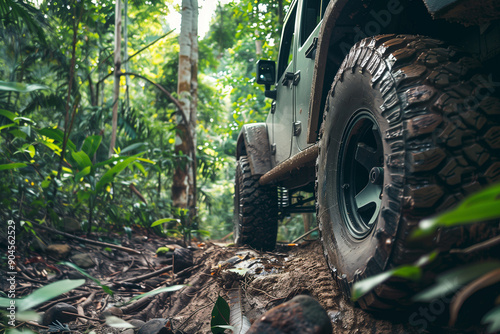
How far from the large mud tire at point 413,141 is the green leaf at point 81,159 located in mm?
2866

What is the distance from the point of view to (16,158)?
12.6 feet

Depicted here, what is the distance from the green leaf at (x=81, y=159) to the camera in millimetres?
3527

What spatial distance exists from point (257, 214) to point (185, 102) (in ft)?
10.4

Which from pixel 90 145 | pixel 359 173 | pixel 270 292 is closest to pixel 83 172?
pixel 90 145

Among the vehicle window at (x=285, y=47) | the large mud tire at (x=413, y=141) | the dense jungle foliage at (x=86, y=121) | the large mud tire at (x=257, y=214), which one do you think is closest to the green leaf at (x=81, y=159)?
the dense jungle foliage at (x=86, y=121)

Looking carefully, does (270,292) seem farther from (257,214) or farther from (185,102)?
(185,102)

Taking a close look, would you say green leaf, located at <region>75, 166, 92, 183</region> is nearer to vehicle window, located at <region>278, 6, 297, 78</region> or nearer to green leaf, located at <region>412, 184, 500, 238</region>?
vehicle window, located at <region>278, 6, 297, 78</region>

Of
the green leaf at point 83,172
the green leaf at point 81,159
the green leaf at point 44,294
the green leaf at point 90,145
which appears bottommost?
the green leaf at point 44,294

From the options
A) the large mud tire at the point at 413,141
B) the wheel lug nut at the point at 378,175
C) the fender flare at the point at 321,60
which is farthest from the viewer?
the fender flare at the point at 321,60

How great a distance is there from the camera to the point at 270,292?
183cm

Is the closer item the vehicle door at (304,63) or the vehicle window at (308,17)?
the vehicle door at (304,63)

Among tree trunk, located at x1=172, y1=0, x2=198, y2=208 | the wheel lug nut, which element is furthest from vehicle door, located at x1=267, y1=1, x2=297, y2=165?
tree trunk, located at x1=172, y1=0, x2=198, y2=208

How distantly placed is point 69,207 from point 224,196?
39.1 feet

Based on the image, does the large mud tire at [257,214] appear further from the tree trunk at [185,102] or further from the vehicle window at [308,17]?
the tree trunk at [185,102]
